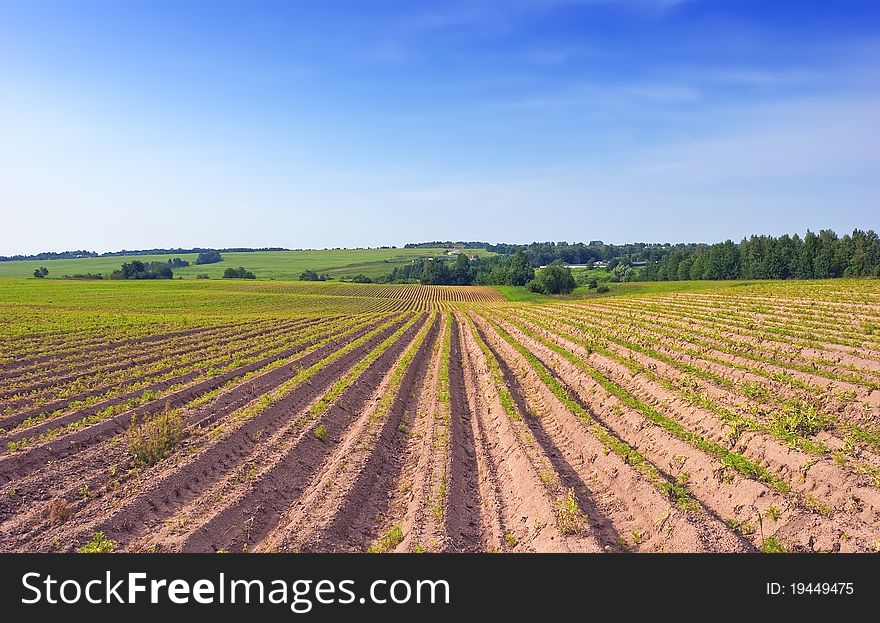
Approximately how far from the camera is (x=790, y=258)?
95.9 metres

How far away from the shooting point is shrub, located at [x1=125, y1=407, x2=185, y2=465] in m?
11.1

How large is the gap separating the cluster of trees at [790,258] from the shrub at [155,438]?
327 feet

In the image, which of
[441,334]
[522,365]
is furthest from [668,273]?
[522,365]

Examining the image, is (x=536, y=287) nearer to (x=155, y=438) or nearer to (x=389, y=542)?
(x=155, y=438)

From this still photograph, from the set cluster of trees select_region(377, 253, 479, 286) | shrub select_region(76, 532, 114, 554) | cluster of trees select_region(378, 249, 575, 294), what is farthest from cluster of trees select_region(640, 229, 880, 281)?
shrub select_region(76, 532, 114, 554)

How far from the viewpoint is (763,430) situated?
11.0 m

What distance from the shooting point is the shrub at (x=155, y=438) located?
11062 millimetres

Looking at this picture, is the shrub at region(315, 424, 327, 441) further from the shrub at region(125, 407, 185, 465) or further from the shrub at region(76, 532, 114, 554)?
the shrub at region(76, 532, 114, 554)

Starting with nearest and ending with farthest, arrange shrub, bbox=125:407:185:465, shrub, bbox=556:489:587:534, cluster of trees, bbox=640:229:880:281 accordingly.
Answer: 1. shrub, bbox=556:489:587:534
2. shrub, bbox=125:407:185:465
3. cluster of trees, bbox=640:229:880:281

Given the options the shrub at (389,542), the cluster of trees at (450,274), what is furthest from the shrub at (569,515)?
the cluster of trees at (450,274)

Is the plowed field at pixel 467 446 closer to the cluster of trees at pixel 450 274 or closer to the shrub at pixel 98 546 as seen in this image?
the shrub at pixel 98 546

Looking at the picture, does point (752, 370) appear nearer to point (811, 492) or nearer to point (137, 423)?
point (811, 492)

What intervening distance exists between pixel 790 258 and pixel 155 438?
10922 centimetres

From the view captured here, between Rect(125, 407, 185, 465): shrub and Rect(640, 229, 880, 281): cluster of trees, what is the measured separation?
99.8 metres
